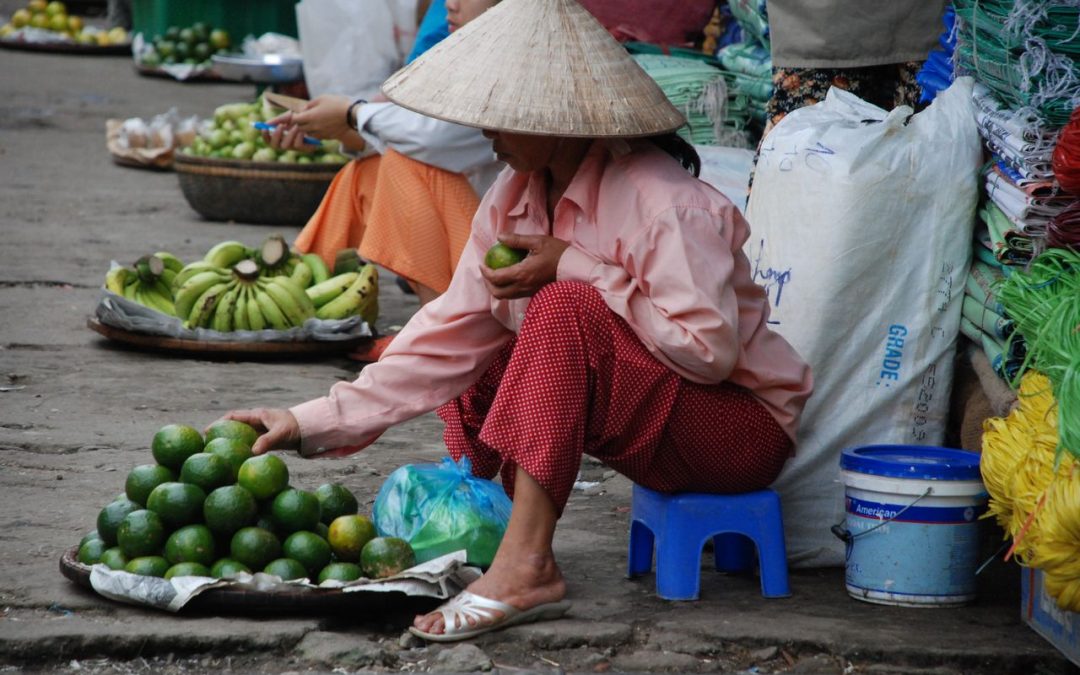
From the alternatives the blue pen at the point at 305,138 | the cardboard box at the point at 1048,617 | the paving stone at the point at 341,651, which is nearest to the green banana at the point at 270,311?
the blue pen at the point at 305,138

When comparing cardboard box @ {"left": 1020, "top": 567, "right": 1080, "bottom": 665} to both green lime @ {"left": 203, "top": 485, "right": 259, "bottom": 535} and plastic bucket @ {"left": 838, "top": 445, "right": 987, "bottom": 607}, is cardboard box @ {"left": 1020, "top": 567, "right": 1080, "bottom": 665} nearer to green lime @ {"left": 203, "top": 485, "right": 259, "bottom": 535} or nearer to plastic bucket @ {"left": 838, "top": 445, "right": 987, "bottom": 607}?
plastic bucket @ {"left": 838, "top": 445, "right": 987, "bottom": 607}

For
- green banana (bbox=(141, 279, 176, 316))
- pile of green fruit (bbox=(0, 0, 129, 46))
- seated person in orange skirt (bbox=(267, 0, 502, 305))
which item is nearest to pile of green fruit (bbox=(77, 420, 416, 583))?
seated person in orange skirt (bbox=(267, 0, 502, 305))

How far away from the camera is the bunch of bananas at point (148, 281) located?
507 centimetres

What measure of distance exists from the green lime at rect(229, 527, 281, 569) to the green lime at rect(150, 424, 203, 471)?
0.68 ft

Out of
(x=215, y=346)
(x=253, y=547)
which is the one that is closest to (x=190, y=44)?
(x=215, y=346)

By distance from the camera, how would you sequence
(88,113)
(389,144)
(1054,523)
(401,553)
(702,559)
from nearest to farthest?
(1054,523)
(401,553)
(702,559)
(389,144)
(88,113)

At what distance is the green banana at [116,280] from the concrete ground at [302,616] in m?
0.23

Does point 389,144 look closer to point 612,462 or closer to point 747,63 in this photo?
point 747,63

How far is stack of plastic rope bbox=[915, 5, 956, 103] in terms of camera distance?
3514mm

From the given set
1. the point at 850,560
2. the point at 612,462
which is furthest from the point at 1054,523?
the point at 612,462

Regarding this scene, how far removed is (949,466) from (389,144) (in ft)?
8.60

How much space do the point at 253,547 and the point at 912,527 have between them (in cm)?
128

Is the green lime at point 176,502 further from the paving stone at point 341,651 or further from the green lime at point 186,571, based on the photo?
the paving stone at point 341,651

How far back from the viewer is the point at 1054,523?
2182mm
